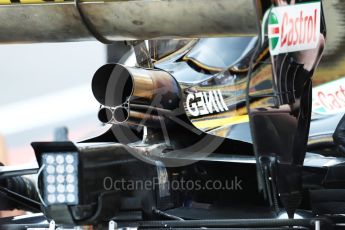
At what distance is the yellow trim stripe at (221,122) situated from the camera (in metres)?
3.83

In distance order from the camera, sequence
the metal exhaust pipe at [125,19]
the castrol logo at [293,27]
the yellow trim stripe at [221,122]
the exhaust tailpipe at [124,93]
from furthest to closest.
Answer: the yellow trim stripe at [221,122] < the exhaust tailpipe at [124,93] < the castrol logo at [293,27] < the metal exhaust pipe at [125,19]

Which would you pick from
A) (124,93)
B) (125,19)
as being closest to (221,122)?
(124,93)

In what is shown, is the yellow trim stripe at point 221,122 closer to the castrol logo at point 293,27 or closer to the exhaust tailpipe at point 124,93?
the exhaust tailpipe at point 124,93

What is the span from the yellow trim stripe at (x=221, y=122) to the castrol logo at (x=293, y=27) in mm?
730

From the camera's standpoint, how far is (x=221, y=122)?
12.7 ft

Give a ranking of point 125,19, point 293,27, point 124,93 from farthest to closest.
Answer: point 124,93, point 293,27, point 125,19

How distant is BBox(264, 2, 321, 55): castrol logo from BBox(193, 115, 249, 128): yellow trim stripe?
0.73 m

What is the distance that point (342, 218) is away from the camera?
3.59 metres

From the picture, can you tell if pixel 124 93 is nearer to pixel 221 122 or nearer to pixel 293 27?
pixel 221 122

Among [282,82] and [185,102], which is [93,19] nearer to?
[282,82]

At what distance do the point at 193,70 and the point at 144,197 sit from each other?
0.85 meters

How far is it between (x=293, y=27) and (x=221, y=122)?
1.02m

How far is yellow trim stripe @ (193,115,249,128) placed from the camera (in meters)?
3.83

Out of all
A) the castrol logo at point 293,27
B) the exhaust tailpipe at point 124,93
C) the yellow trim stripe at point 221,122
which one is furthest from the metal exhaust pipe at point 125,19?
the yellow trim stripe at point 221,122
